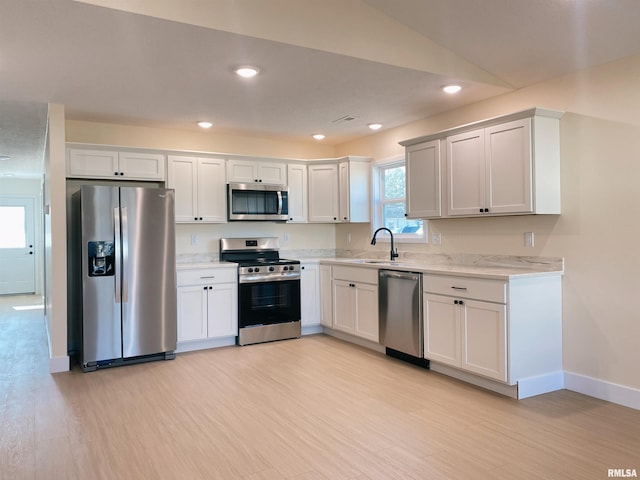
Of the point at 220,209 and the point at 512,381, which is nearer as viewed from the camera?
the point at 512,381

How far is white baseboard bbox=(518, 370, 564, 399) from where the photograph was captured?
330 cm

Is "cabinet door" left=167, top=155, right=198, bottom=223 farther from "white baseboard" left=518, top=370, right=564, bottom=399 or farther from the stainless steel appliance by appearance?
"white baseboard" left=518, top=370, right=564, bottom=399

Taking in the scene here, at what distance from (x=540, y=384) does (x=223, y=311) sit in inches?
120

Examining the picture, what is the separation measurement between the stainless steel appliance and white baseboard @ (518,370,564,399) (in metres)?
2.63

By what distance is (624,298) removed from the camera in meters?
3.16

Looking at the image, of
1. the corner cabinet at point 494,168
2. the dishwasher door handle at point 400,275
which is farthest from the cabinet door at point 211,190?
the corner cabinet at point 494,168

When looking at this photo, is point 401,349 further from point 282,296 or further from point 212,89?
point 212,89

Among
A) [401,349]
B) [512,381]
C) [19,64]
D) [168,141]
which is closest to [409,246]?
[401,349]

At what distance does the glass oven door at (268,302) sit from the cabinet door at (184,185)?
0.98 meters

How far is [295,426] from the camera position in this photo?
2.89 meters

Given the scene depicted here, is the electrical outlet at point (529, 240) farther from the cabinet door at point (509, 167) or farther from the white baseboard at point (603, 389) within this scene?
the white baseboard at point (603, 389)

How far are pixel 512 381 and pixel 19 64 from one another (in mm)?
4070

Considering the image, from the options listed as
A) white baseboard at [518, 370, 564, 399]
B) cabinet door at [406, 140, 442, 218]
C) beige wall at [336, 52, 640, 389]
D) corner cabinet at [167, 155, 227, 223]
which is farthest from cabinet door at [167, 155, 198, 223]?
white baseboard at [518, 370, 564, 399]

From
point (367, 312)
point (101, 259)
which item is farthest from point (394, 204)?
point (101, 259)
